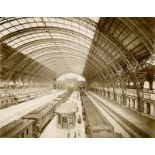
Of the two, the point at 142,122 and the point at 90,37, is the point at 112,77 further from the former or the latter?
the point at 142,122

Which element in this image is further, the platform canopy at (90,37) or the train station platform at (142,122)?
the platform canopy at (90,37)

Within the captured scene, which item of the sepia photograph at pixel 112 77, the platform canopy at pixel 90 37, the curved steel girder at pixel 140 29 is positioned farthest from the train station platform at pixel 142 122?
the curved steel girder at pixel 140 29

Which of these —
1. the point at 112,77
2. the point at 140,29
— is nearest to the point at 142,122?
the point at 140,29

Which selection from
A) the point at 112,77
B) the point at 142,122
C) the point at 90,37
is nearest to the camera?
the point at 142,122

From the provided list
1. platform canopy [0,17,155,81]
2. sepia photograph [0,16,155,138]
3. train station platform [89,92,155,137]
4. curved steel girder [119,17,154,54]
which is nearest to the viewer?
train station platform [89,92,155,137]

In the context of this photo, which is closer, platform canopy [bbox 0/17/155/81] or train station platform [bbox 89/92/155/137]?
train station platform [bbox 89/92/155/137]

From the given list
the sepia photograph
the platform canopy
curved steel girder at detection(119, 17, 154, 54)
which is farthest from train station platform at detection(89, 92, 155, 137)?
curved steel girder at detection(119, 17, 154, 54)

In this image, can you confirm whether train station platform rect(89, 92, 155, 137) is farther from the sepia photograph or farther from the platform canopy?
the platform canopy

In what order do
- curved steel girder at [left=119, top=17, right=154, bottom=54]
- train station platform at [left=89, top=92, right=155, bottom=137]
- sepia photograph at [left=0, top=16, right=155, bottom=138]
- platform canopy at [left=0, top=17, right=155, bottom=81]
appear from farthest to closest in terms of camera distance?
platform canopy at [left=0, top=17, right=155, bottom=81]
sepia photograph at [left=0, top=16, right=155, bottom=138]
curved steel girder at [left=119, top=17, right=154, bottom=54]
train station platform at [left=89, top=92, right=155, bottom=137]

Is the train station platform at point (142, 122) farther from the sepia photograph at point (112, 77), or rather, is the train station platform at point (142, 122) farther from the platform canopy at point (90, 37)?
the platform canopy at point (90, 37)
